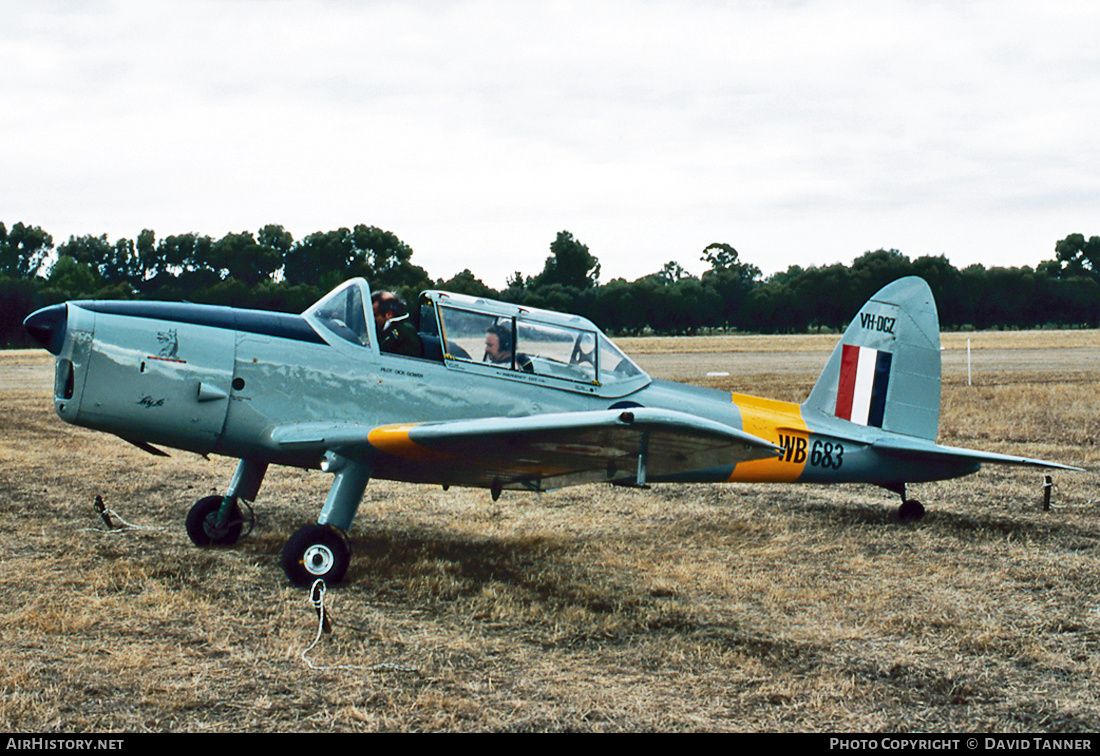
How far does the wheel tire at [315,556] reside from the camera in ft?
17.7

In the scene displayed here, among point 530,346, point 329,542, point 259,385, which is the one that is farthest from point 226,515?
point 530,346

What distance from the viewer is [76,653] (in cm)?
420

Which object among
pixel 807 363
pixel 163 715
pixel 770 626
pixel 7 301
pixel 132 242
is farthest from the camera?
pixel 132 242

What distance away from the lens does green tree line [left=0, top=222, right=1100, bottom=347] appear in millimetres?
47250

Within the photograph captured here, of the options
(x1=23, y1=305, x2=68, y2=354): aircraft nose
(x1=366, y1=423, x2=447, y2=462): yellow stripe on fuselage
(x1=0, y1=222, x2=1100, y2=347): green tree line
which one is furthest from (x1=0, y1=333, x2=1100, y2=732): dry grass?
(x1=0, y1=222, x2=1100, y2=347): green tree line

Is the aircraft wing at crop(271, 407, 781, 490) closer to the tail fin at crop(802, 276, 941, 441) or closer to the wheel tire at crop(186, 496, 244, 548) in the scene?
the wheel tire at crop(186, 496, 244, 548)

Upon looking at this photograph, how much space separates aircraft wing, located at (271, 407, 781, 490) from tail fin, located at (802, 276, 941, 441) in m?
2.19

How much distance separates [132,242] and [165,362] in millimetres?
55055

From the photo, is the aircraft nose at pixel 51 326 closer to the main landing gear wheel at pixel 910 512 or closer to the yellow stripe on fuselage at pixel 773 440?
the yellow stripe on fuselage at pixel 773 440

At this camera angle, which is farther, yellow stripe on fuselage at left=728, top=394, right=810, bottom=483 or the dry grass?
yellow stripe on fuselage at left=728, top=394, right=810, bottom=483

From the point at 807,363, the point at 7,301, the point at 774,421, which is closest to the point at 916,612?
the point at 774,421

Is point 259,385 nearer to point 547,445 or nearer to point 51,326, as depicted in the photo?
→ point 51,326

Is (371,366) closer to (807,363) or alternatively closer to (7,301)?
(807,363)

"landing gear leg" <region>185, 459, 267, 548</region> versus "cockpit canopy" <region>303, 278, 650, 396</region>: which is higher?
"cockpit canopy" <region>303, 278, 650, 396</region>
